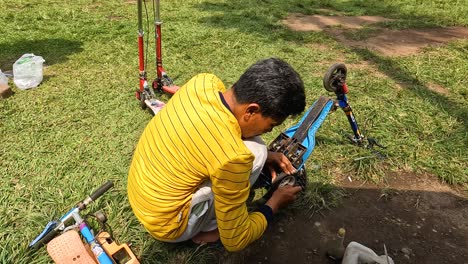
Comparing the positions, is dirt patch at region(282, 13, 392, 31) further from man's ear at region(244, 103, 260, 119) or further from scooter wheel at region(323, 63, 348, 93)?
man's ear at region(244, 103, 260, 119)

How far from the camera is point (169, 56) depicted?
528 centimetres

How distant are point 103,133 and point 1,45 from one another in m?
3.27

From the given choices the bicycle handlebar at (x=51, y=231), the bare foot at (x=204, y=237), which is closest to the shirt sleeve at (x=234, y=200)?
the bare foot at (x=204, y=237)

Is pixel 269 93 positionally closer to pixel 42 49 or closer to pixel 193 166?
pixel 193 166

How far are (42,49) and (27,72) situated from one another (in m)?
1.36

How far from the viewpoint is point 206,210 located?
196 cm

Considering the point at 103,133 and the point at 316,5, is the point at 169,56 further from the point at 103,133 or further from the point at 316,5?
the point at 316,5

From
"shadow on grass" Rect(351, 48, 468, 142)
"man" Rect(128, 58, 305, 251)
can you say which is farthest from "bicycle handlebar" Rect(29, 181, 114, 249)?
"shadow on grass" Rect(351, 48, 468, 142)

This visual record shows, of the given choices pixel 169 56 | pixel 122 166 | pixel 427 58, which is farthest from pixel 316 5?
pixel 122 166

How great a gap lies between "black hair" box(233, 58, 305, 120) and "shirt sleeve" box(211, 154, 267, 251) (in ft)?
0.83

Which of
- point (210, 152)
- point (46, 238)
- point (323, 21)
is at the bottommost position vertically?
point (46, 238)

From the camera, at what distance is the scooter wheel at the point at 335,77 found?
2568 mm

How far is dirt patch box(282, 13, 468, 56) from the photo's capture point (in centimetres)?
583

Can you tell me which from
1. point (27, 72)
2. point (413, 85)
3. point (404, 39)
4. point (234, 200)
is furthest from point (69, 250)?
point (404, 39)
